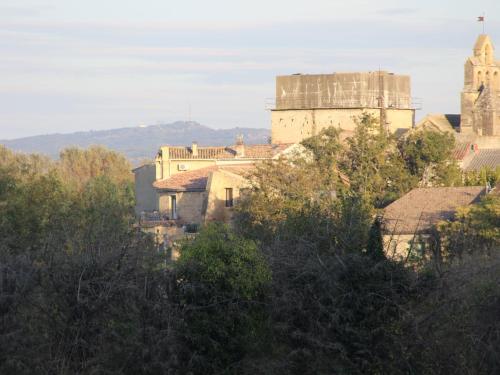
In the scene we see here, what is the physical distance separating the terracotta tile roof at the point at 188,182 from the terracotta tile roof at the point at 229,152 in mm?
5339

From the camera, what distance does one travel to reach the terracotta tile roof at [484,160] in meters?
65.1

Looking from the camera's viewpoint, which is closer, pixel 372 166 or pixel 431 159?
pixel 372 166

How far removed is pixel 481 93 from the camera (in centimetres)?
7931

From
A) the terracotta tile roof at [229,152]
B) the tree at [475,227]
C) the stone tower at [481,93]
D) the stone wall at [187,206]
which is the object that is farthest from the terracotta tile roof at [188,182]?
the stone tower at [481,93]

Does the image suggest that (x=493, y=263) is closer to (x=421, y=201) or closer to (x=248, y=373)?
(x=248, y=373)

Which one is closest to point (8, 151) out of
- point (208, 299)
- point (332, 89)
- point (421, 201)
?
point (332, 89)

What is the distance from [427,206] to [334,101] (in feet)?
95.8

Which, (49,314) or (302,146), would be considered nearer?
(49,314)

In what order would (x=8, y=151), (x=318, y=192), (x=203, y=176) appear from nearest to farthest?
(x=318, y=192), (x=203, y=176), (x=8, y=151)

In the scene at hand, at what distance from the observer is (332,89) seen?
7762 cm

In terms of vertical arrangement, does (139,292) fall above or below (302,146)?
below

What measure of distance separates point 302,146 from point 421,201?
1136 cm

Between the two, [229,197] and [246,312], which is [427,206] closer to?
[229,197]

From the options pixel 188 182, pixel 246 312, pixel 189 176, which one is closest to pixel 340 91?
pixel 189 176
